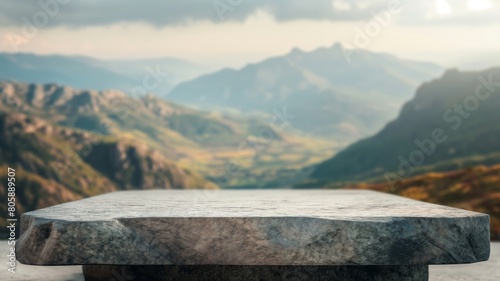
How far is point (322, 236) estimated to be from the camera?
6172 millimetres

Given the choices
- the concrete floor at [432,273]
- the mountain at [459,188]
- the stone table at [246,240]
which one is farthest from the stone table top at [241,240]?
the mountain at [459,188]

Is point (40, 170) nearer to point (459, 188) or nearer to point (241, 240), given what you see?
point (459, 188)

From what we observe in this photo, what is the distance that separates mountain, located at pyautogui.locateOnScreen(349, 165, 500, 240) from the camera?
126 ft

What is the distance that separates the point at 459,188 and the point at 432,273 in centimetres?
3834

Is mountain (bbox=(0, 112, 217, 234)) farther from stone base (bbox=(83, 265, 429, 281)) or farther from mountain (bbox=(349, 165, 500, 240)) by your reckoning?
stone base (bbox=(83, 265, 429, 281))

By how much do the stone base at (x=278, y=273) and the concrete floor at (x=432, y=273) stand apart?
2051 millimetres

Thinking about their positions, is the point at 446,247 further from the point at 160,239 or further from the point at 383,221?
the point at 160,239

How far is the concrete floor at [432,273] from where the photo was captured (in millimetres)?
9128

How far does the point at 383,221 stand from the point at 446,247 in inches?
29.4

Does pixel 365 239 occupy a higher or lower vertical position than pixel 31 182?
lower

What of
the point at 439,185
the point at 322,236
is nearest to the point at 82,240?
→ the point at 322,236

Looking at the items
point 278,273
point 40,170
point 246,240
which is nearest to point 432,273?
point 278,273

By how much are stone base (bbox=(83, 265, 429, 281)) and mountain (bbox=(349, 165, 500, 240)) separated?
2826 cm

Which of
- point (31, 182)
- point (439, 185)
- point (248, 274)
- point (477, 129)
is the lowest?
point (248, 274)
